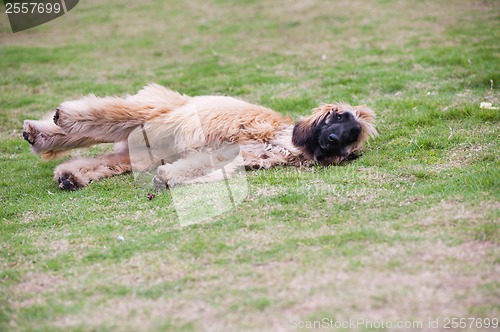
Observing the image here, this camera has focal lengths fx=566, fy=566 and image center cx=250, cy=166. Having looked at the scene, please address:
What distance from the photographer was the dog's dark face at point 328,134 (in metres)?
6.75

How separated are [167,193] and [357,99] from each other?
408cm

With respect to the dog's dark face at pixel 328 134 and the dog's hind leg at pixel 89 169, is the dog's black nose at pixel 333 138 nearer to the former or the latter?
the dog's dark face at pixel 328 134

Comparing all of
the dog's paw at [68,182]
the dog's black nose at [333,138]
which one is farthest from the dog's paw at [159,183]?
the dog's black nose at [333,138]

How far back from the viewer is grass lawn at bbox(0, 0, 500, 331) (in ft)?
13.4

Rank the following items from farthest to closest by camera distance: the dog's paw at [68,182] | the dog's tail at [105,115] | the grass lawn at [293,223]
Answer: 1. the dog's paw at [68,182]
2. the dog's tail at [105,115]
3. the grass lawn at [293,223]

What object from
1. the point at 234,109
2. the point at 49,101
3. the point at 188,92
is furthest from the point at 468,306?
the point at 49,101

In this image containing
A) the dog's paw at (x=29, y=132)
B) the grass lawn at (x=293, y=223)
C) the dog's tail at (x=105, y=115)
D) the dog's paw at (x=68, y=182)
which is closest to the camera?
the grass lawn at (x=293, y=223)

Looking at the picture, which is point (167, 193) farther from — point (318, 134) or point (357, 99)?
point (357, 99)

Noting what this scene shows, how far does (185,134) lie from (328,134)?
1.70 m

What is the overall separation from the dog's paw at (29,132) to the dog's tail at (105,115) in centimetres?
36

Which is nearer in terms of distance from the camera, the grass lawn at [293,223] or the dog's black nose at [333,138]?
the grass lawn at [293,223]

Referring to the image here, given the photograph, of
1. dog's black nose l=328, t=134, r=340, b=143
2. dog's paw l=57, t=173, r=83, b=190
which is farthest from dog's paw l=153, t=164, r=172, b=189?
dog's black nose l=328, t=134, r=340, b=143

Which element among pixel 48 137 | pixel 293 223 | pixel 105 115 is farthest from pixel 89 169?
pixel 293 223

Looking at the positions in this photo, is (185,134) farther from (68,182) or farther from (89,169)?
(68,182)
